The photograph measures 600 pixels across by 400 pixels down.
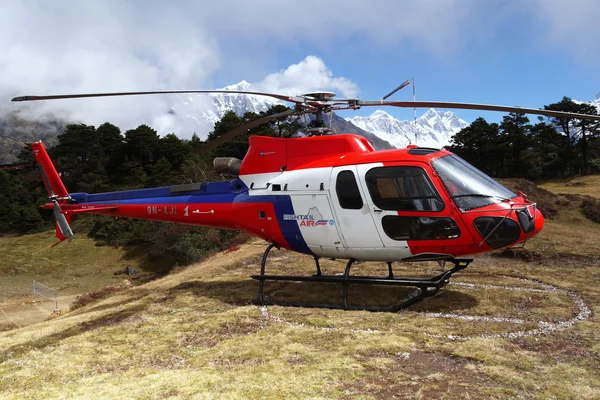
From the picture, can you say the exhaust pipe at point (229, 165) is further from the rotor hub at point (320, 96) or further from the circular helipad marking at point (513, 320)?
the circular helipad marking at point (513, 320)

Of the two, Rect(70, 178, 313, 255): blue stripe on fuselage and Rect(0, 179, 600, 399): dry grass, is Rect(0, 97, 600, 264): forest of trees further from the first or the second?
Rect(0, 179, 600, 399): dry grass

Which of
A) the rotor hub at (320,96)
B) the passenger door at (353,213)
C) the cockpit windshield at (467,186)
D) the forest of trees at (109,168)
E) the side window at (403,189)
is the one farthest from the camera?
the forest of trees at (109,168)

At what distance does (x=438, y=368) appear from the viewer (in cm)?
498

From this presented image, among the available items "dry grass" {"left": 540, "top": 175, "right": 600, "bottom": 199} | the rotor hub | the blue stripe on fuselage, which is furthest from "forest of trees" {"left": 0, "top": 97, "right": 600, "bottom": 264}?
the rotor hub

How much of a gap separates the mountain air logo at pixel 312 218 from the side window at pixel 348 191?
503mm

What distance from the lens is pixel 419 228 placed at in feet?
23.5

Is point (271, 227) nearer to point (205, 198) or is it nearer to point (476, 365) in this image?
point (205, 198)

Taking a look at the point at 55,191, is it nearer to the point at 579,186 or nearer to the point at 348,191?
the point at 348,191

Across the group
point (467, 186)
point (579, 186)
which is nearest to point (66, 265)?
point (467, 186)

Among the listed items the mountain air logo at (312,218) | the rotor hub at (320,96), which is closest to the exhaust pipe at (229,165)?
the mountain air logo at (312,218)

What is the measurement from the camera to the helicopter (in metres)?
6.92

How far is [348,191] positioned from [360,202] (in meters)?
0.32

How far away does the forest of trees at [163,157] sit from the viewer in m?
43.2

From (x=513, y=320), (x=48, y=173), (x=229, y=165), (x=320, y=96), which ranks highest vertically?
(x=320, y=96)
